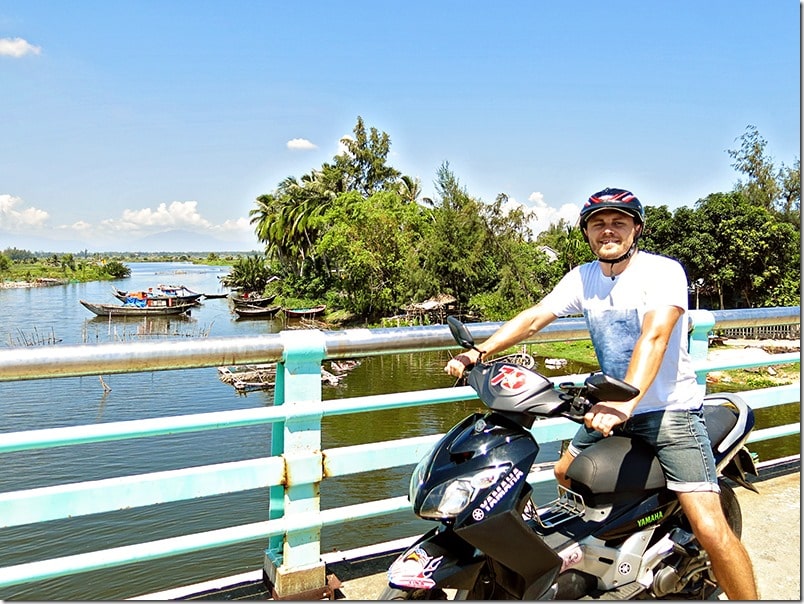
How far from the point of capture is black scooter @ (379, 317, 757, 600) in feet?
6.27

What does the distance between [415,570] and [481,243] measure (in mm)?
34951

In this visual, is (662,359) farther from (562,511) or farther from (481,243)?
(481,243)

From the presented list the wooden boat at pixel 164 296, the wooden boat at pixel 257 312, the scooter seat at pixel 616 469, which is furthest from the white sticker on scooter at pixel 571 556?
the wooden boat at pixel 164 296

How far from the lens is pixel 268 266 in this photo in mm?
75500

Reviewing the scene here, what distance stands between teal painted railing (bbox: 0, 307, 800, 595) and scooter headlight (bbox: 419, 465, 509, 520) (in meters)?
0.81

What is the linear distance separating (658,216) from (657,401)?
3458cm

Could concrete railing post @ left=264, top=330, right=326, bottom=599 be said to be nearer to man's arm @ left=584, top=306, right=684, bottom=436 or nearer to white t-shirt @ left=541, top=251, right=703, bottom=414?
white t-shirt @ left=541, top=251, right=703, bottom=414

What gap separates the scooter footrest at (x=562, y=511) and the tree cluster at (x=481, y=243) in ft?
106

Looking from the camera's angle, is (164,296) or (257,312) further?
(164,296)

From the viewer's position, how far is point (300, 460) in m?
2.68

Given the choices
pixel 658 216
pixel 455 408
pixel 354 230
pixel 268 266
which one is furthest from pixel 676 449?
pixel 268 266

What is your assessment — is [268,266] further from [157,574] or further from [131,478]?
[131,478]

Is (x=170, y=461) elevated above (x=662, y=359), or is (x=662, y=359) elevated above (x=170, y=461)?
(x=662, y=359)

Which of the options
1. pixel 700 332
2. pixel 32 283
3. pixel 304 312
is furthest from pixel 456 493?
pixel 32 283
